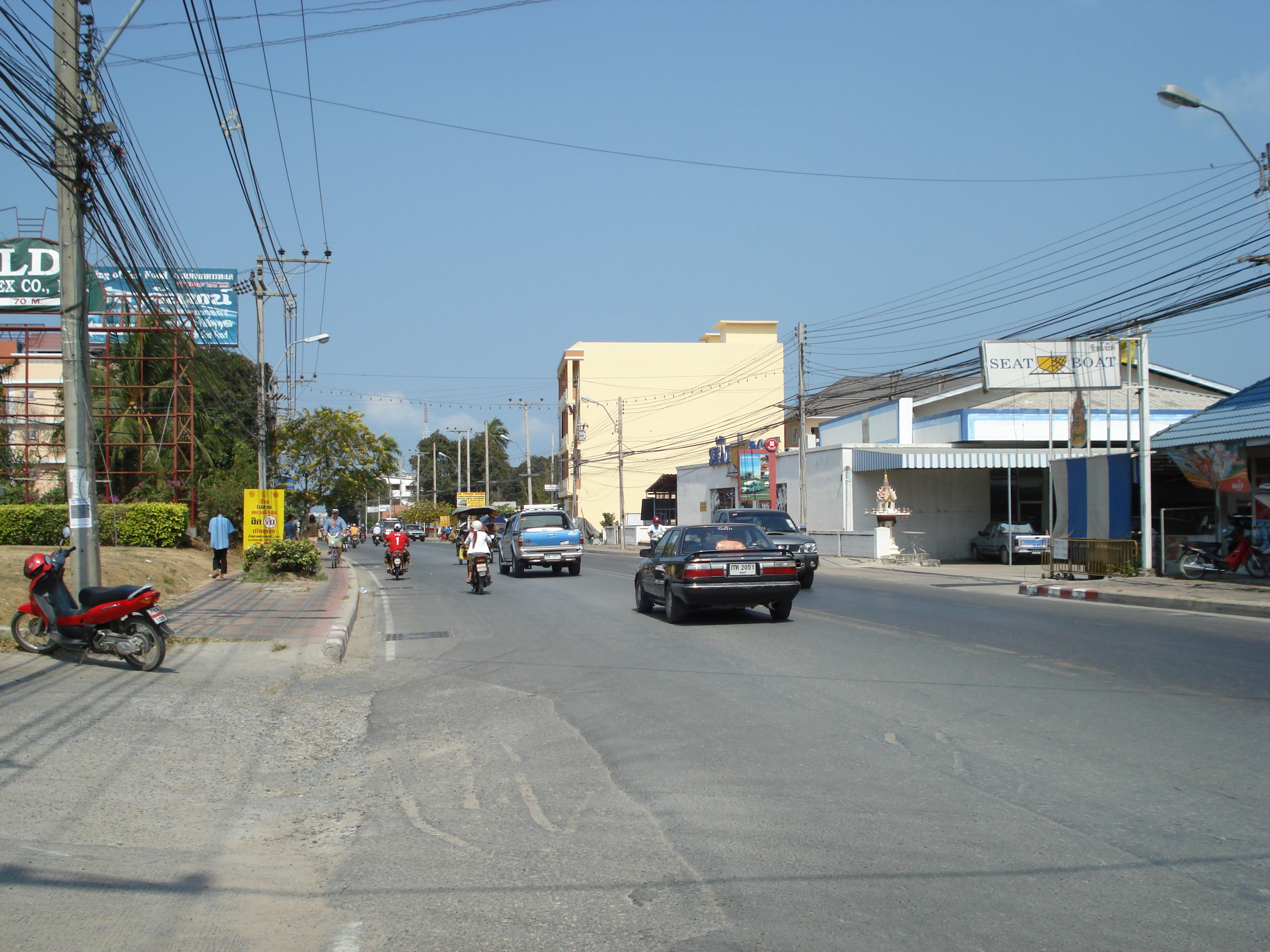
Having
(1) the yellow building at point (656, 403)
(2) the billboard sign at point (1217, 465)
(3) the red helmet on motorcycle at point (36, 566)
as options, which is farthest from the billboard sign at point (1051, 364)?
(1) the yellow building at point (656, 403)

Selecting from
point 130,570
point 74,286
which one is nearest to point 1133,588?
point 74,286

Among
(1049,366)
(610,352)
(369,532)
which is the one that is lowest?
(369,532)

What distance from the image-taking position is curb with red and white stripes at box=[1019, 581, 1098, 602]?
1912cm

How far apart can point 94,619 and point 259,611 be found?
6941mm

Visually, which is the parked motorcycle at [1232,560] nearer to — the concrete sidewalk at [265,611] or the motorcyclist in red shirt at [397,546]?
the concrete sidewalk at [265,611]

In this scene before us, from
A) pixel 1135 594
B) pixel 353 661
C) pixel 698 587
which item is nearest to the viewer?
pixel 353 661

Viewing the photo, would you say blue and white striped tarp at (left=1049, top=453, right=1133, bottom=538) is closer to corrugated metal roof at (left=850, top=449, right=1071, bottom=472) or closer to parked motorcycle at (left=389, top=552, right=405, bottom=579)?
corrugated metal roof at (left=850, top=449, right=1071, bottom=472)

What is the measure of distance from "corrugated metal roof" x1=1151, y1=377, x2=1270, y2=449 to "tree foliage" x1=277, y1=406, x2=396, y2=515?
85.5ft

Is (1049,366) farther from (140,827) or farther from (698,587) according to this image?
(140,827)

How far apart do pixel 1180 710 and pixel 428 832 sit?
611 cm

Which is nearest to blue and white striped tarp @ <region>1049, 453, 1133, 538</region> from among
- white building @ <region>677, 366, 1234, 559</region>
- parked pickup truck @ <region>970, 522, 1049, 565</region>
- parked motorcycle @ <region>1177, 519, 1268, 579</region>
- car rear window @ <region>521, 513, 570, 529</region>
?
parked motorcycle @ <region>1177, 519, 1268, 579</region>

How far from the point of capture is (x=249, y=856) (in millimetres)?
5055

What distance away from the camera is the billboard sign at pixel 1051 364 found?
963 inches

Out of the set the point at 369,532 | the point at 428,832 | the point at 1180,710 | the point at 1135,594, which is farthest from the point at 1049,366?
the point at 369,532
